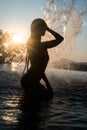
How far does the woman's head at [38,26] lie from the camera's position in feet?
27.7

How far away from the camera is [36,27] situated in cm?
851

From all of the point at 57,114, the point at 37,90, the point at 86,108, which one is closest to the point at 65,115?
the point at 57,114

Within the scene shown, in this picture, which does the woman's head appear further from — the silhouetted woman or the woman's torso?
the woman's torso

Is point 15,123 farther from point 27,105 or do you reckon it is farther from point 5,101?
point 5,101

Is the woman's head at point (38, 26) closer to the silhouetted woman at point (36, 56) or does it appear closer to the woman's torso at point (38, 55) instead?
the silhouetted woman at point (36, 56)

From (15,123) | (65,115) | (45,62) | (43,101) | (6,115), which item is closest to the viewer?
(15,123)

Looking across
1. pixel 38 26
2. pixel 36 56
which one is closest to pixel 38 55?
pixel 36 56

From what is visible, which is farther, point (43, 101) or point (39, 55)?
point (43, 101)

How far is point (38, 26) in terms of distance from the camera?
8500mm

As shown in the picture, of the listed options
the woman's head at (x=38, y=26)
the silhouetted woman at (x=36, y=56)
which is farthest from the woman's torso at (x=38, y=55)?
the woman's head at (x=38, y=26)

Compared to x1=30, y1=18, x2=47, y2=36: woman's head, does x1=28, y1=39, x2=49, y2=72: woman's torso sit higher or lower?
lower

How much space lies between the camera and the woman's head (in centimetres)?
844

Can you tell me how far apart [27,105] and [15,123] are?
77.8 inches

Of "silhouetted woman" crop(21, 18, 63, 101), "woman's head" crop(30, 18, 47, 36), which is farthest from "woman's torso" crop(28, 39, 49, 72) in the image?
"woman's head" crop(30, 18, 47, 36)
